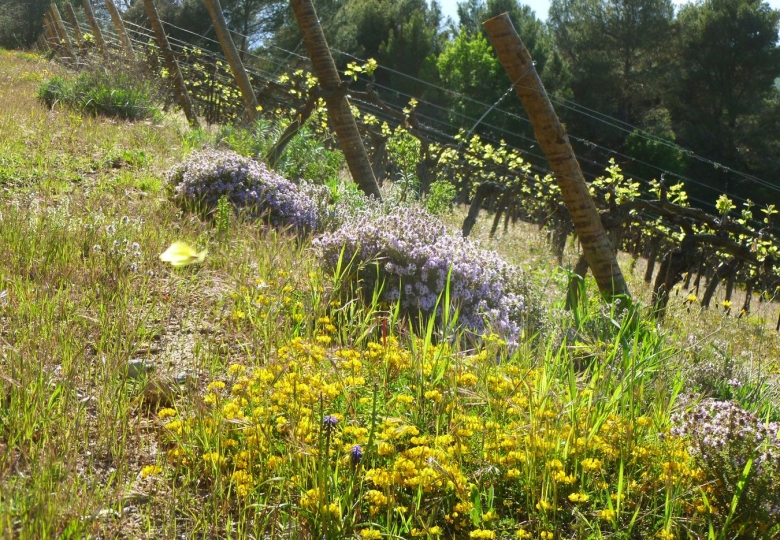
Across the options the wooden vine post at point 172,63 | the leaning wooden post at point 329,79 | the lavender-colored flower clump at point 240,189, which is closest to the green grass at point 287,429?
the lavender-colored flower clump at point 240,189

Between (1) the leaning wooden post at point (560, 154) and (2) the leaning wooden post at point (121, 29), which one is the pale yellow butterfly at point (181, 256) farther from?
(2) the leaning wooden post at point (121, 29)

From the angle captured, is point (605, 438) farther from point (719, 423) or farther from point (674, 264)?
point (674, 264)

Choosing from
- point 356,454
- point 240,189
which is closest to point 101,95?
point 240,189

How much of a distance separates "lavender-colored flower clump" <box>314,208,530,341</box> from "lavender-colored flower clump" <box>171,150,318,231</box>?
1480 millimetres

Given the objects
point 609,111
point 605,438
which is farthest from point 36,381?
point 609,111

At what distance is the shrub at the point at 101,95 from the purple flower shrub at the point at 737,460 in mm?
9057

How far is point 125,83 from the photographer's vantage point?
11.6 m

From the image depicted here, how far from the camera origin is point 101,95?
35.1ft

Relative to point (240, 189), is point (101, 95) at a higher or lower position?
higher

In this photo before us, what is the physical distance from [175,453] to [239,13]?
138 ft

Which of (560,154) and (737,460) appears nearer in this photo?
(737,460)

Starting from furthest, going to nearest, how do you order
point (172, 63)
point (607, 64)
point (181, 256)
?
point (607, 64) → point (172, 63) → point (181, 256)

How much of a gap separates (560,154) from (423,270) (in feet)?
3.86

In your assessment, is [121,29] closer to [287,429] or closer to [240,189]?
[240,189]
